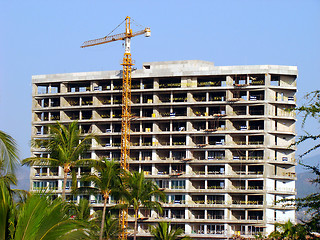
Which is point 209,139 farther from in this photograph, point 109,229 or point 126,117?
point 109,229

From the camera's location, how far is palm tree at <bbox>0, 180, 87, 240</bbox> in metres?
21.9

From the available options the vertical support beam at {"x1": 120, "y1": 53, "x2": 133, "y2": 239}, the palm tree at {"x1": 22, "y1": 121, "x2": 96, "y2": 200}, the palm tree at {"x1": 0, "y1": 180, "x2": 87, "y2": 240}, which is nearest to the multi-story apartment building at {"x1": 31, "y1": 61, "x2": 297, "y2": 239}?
the vertical support beam at {"x1": 120, "y1": 53, "x2": 133, "y2": 239}

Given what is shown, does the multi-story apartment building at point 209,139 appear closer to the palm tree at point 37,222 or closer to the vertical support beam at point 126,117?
the vertical support beam at point 126,117

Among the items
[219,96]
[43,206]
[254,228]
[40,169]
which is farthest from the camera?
[40,169]

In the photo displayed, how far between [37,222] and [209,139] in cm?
12810

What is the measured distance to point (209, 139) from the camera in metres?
149

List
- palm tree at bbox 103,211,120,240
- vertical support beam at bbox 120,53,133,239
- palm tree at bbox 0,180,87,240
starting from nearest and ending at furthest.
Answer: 1. palm tree at bbox 0,180,87,240
2. palm tree at bbox 103,211,120,240
3. vertical support beam at bbox 120,53,133,239

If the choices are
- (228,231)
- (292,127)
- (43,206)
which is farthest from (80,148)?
(292,127)

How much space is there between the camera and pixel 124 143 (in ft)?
491

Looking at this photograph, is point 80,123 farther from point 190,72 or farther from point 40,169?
point 190,72

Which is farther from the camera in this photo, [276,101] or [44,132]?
[44,132]

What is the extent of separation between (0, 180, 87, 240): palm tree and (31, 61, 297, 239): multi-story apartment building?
390 ft

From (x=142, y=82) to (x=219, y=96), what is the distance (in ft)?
57.8

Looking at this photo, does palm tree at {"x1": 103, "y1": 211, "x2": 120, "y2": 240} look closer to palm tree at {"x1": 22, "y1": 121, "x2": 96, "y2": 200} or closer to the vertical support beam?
palm tree at {"x1": 22, "y1": 121, "x2": 96, "y2": 200}
